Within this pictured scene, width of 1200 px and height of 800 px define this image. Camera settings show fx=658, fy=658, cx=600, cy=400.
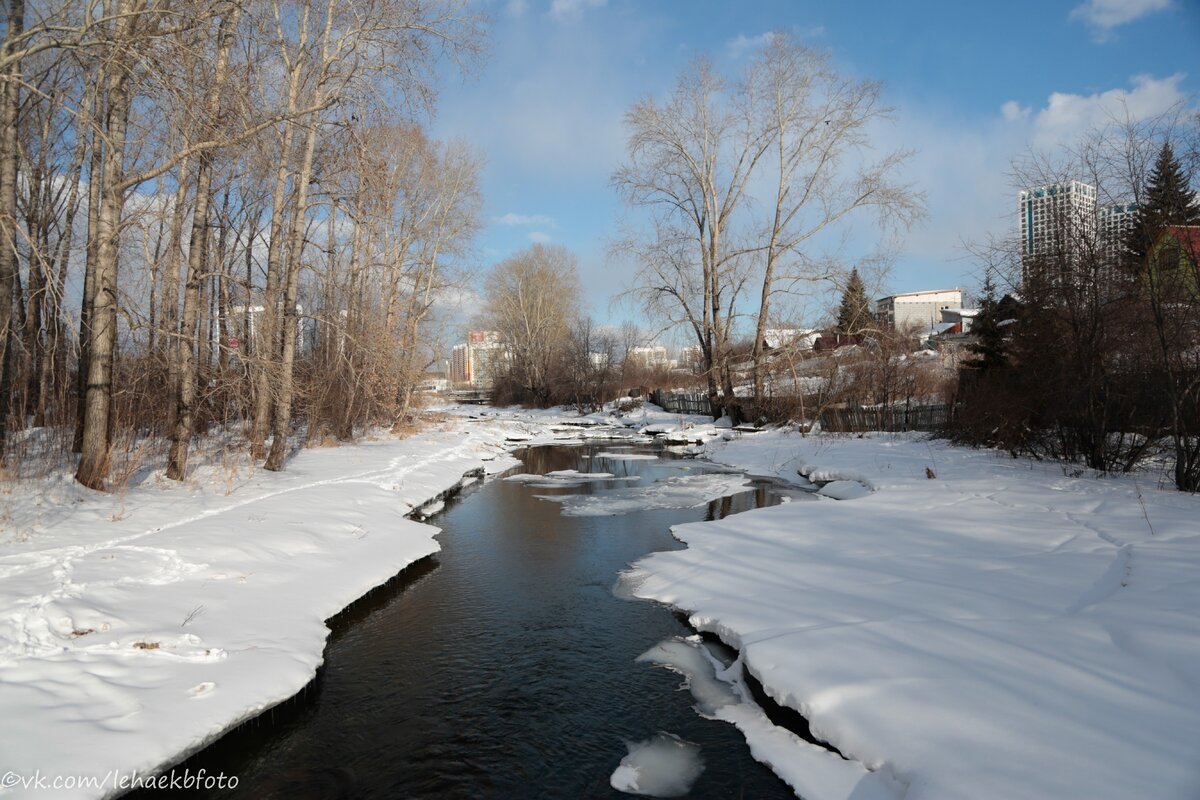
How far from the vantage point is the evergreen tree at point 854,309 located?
2258 cm

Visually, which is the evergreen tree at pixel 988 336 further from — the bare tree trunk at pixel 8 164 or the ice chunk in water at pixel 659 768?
the bare tree trunk at pixel 8 164

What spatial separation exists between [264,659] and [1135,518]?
Answer: 8.98 meters

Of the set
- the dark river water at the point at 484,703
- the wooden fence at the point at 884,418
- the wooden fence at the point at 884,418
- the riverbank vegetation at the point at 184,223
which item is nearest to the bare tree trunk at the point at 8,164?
the riverbank vegetation at the point at 184,223

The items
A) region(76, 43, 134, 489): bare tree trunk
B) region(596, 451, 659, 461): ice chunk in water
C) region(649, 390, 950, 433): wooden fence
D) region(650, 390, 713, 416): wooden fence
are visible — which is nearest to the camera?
region(76, 43, 134, 489): bare tree trunk

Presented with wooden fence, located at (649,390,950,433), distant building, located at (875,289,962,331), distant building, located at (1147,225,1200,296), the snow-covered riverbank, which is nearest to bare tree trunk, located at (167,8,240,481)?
the snow-covered riverbank

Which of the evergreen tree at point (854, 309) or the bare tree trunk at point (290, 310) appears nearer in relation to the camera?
the bare tree trunk at point (290, 310)

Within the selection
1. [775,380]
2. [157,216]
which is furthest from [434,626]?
[775,380]

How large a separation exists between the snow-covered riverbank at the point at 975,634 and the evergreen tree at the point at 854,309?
14.1m

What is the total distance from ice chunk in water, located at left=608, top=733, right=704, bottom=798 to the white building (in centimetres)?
1135

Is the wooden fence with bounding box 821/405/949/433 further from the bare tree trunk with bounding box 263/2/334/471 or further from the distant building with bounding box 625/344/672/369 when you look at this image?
the distant building with bounding box 625/344/672/369

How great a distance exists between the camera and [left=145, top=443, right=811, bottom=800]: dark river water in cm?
407

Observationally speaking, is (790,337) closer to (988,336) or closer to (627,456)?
(988,336)

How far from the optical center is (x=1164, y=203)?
9.94 metres

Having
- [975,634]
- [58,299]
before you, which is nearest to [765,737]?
[975,634]
